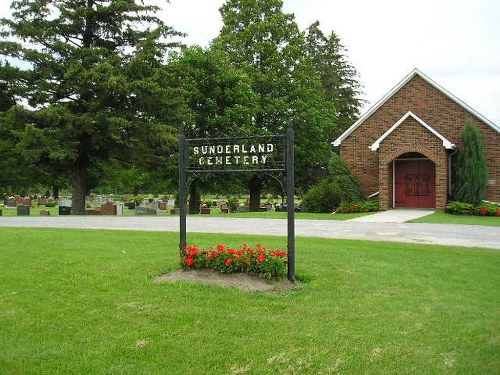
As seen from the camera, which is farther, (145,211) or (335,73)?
(335,73)

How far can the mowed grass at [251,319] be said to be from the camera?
4.82m

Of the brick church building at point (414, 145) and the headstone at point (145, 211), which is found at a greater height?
the brick church building at point (414, 145)

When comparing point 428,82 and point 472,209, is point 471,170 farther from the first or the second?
point 428,82

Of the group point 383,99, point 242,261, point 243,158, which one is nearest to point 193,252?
point 242,261

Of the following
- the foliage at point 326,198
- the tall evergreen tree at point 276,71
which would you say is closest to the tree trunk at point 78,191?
the tall evergreen tree at point 276,71

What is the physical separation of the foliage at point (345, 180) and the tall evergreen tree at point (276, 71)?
7390 mm

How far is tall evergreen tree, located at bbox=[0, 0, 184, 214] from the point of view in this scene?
25.2 metres

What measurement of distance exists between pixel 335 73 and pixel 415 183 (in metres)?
20.5

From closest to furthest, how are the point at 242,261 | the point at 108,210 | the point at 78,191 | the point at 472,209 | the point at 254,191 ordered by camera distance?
1. the point at 242,261
2. the point at 472,209
3. the point at 78,191
4. the point at 108,210
5. the point at 254,191

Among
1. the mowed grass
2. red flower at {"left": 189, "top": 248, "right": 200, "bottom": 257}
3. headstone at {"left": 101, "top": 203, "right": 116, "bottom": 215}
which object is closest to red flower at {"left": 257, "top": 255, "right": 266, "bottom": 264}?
the mowed grass

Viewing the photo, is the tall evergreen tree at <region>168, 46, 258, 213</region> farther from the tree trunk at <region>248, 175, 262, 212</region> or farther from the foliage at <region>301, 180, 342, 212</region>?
the foliage at <region>301, 180, 342, 212</region>

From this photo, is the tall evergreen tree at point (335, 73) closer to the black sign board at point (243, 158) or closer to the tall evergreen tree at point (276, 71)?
the tall evergreen tree at point (276, 71)

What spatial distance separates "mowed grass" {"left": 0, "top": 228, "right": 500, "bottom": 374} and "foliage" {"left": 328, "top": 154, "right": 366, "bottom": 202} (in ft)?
57.6

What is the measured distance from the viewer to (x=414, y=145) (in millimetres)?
24781
